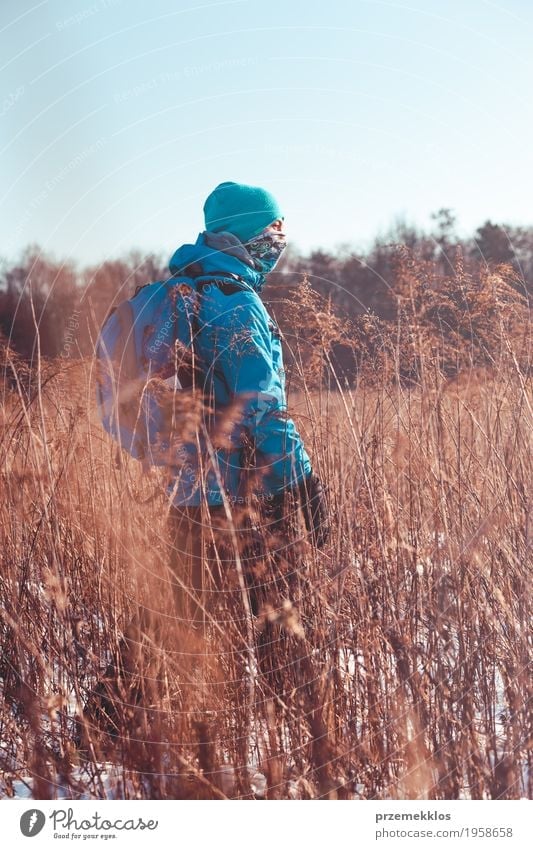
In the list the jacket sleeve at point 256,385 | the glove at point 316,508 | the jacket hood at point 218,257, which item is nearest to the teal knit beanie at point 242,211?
the jacket hood at point 218,257

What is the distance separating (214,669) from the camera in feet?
6.41

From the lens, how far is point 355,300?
8.22ft

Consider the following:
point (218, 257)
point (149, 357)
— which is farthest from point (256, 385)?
point (218, 257)

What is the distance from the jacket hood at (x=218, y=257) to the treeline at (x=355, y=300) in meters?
0.13

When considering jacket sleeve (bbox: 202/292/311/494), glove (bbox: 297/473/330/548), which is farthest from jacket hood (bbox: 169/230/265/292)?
glove (bbox: 297/473/330/548)

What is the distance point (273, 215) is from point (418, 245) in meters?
0.81

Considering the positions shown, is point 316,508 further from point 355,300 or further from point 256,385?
point 355,300

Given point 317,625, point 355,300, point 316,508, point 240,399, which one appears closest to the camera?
point 317,625

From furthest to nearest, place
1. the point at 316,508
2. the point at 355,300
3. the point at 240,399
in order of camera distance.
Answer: the point at 355,300 < the point at 316,508 < the point at 240,399

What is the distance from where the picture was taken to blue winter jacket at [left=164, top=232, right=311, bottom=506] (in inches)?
79.3

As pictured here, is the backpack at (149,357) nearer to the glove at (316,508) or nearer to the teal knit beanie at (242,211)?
the teal knit beanie at (242,211)

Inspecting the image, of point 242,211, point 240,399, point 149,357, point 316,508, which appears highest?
point 242,211

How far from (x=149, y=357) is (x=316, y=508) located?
61cm

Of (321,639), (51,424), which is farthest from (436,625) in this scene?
(51,424)
